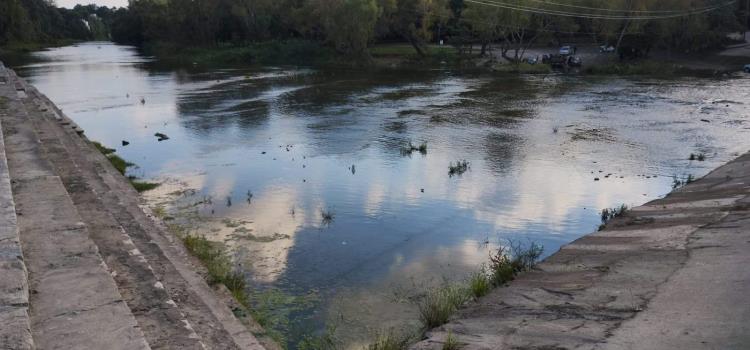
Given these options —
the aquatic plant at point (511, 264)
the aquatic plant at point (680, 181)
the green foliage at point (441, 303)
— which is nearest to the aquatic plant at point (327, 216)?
the aquatic plant at point (511, 264)

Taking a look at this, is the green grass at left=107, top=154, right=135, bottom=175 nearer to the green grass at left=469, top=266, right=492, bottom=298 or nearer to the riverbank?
the green grass at left=469, top=266, right=492, bottom=298

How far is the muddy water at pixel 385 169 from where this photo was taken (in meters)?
10.1

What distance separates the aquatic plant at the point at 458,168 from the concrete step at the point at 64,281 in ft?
35.8

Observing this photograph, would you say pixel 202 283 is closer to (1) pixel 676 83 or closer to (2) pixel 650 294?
(2) pixel 650 294

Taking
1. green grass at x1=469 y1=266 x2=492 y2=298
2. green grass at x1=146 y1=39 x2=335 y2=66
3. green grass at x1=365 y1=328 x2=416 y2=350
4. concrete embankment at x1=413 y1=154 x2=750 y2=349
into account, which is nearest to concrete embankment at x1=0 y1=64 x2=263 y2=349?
green grass at x1=365 y1=328 x2=416 y2=350

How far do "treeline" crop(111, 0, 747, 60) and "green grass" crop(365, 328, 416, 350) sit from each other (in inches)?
2077

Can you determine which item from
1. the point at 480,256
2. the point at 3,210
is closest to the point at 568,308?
the point at 480,256

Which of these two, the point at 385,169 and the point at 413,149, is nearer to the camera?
the point at 385,169

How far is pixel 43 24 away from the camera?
128 metres

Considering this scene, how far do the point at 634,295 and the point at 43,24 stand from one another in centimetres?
14742

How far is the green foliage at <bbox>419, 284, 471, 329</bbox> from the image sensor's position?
25.1 ft

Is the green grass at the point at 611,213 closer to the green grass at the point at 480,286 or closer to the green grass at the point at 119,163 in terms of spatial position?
the green grass at the point at 480,286

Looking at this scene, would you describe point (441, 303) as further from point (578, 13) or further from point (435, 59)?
point (578, 13)

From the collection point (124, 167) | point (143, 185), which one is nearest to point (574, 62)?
point (124, 167)
